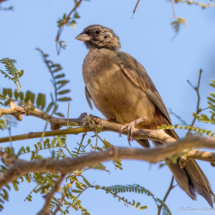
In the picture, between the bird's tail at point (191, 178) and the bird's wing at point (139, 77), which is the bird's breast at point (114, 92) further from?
the bird's tail at point (191, 178)

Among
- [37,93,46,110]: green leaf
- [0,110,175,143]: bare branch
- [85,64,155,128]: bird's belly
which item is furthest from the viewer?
[85,64,155,128]: bird's belly

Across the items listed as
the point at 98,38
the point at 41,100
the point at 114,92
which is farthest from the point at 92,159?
the point at 98,38

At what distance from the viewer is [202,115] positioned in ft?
8.79

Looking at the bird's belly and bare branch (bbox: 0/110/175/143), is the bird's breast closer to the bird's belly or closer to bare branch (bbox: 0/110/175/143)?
the bird's belly

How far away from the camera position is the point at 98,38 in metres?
5.66

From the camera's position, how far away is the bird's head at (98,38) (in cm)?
562

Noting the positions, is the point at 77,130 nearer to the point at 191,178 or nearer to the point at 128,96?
the point at 128,96

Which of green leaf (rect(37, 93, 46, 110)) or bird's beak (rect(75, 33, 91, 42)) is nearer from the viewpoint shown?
green leaf (rect(37, 93, 46, 110))

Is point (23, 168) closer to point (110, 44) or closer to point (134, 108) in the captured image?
point (134, 108)

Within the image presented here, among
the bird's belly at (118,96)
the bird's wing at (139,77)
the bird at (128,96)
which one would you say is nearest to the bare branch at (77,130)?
the bird at (128,96)

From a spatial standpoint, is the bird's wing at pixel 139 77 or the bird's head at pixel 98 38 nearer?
the bird's wing at pixel 139 77

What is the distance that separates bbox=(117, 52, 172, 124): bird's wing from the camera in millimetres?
4781

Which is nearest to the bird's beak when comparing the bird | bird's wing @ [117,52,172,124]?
the bird

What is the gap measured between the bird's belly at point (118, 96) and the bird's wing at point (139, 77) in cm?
10
